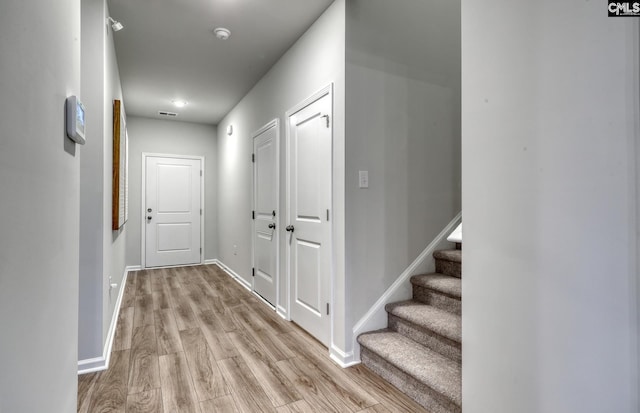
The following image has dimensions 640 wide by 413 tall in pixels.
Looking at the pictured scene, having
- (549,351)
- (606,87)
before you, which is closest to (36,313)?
(549,351)

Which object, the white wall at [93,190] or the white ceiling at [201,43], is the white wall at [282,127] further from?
the white wall at [93,190]

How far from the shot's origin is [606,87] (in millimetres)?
1002

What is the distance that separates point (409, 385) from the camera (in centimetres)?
196

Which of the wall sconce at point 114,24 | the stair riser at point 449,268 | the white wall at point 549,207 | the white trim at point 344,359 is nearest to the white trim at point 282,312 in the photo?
the white trim at point 344,359

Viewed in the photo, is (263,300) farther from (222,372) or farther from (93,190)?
(93,190)

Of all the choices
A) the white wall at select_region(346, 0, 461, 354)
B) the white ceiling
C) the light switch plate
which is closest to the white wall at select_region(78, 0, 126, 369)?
the white ceiling

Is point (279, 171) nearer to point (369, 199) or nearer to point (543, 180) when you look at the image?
point (369, 199)

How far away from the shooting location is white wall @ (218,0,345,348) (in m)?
2.40

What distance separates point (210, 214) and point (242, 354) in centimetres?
419

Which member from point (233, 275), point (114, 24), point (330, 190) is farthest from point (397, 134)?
point (233, 275)

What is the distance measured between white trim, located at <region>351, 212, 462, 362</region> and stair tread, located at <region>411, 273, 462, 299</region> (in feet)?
0.25

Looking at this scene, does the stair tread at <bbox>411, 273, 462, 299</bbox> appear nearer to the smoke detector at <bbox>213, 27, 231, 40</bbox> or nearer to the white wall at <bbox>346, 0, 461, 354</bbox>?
the white wall at <bbox>346, 0, 461, 354</bbox>

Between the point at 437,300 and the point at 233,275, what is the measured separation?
3.52m

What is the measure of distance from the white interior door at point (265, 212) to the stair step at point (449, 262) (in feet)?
5.30
